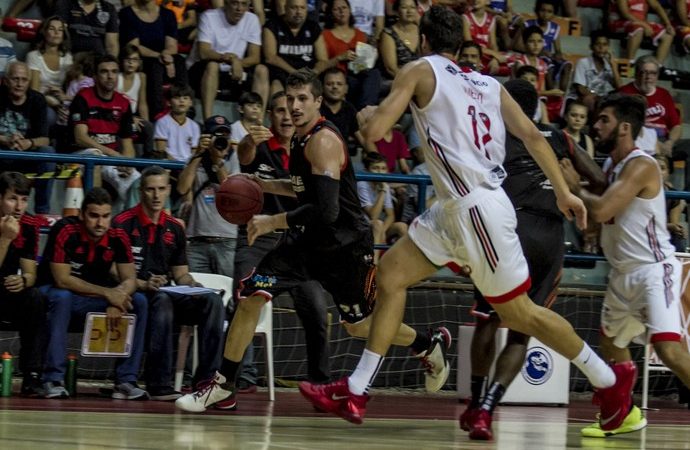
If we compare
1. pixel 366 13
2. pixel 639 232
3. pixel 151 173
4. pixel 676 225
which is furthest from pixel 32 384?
pixel 366 13

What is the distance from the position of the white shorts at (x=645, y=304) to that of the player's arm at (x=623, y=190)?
19.2 inches

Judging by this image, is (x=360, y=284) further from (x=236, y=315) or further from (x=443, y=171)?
(x=443, y=171)

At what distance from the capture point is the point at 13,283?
8.40m

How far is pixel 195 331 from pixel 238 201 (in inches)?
83.8

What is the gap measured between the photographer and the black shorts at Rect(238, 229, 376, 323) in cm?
223

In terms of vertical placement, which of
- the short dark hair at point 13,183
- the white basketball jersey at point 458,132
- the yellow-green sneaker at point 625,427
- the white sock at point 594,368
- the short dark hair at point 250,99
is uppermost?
the short dark hair at point 250,99

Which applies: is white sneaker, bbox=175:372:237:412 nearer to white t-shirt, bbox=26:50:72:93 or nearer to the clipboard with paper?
the clipboard with paper

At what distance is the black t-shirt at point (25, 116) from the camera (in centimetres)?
1035

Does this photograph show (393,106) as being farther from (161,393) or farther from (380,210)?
(380,210)

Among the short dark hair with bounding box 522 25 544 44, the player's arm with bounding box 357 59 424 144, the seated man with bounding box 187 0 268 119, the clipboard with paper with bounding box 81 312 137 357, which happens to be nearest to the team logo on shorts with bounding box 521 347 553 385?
the clipboard with paper with bounding box 81 312 137 357

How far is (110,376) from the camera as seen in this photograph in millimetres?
10102

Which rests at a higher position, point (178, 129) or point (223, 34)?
point (223, 34)

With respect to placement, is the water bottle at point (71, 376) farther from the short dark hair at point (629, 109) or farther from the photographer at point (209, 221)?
the short dark hair at point (629, 109)

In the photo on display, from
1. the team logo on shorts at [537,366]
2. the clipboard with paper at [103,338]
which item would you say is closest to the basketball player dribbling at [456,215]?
the clipboard with paper at [103,338]
